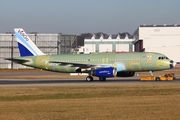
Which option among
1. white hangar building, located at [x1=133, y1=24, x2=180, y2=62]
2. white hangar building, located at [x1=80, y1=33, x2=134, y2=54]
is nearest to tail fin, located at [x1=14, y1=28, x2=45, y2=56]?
white hangar building, located at [x1=133, y1=24, x2=180, y2=62]

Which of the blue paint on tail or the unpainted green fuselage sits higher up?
the blue paint on tail

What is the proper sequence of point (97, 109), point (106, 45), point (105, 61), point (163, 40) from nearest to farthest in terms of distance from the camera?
point (97, 109) < point (105, 61) < point (163, 40) < point (106, 45)

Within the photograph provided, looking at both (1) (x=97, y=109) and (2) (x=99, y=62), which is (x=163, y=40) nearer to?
(2) (x=99, y=62)

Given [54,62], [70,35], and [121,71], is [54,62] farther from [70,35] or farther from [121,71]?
[70,35]

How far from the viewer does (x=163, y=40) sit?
144 meters

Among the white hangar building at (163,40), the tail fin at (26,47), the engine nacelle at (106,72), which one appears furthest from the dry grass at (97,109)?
the white hangar building at (163,40)

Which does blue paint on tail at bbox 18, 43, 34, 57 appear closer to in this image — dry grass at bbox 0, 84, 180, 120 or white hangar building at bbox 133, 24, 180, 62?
dry grass at bbox 0, 84, 180, 120

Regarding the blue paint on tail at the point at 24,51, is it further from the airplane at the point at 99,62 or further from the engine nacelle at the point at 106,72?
the engine nacelle at the point at 106,72

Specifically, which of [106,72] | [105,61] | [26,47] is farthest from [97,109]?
[26,47]

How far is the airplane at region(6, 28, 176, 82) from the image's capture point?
190 feet

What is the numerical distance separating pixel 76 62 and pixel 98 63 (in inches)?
128

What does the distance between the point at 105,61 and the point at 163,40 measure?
87.3 m

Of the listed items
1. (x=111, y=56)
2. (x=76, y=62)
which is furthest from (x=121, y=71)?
(x=76, y=62)

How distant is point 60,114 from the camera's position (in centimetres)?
2330
